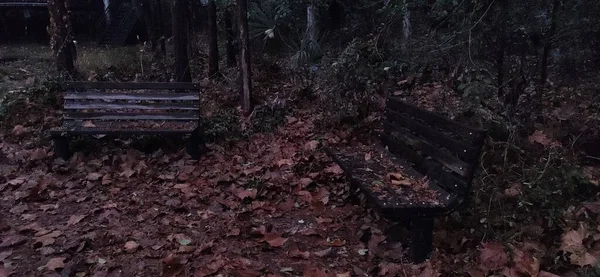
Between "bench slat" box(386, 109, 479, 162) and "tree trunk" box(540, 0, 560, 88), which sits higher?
"tree trunk" box(540, 0, 560, 88)

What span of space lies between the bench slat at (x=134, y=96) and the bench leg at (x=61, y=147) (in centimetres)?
59

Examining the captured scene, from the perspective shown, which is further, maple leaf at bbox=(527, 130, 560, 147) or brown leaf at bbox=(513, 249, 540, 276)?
maple leaf at bbox=(527, 130, 560, 147)

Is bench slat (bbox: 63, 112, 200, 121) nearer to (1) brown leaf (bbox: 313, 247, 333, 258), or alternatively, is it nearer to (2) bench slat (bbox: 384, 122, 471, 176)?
(2) bench slat (bbox: 384, 122, 471, 176)

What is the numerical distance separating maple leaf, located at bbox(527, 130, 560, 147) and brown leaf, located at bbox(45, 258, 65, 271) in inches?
156

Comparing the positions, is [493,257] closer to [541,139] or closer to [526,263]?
[526,263]

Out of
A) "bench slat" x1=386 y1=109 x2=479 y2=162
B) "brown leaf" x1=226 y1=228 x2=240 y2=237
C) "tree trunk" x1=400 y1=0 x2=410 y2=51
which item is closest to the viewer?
"bench slat" x1=386 y1=109 x2=479 y2=162

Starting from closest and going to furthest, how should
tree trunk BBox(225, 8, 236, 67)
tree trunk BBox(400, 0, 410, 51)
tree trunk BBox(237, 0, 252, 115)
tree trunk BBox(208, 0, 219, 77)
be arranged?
1. tree trunk BBox(237, 0, 252, 115)
2. tree trunk BBox(400, 0, 410, 51)
3. tree trunk BBox(208, 0, 219, 77)
4. tree trunk BBox(225, 8, 236, 67)

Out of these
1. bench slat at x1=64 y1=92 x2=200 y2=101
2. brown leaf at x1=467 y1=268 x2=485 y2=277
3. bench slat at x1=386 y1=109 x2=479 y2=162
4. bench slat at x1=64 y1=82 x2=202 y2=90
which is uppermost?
bench slat at x1=64 y1=82 x2=202 y2=90

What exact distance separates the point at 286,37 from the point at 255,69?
262 centimetres

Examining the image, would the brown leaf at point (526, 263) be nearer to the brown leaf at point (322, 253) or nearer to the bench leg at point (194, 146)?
the brown leaf at point (322, 253)

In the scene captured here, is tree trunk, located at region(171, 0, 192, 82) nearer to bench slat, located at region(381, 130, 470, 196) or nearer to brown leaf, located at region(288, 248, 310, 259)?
bench slat, located at region(381, 130, 470, 196)

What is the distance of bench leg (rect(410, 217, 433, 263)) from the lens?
328 cm

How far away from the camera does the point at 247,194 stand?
453 cm

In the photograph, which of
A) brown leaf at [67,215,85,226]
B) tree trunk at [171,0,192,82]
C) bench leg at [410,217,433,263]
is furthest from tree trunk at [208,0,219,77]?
bench leg at [410,217,433,263]
